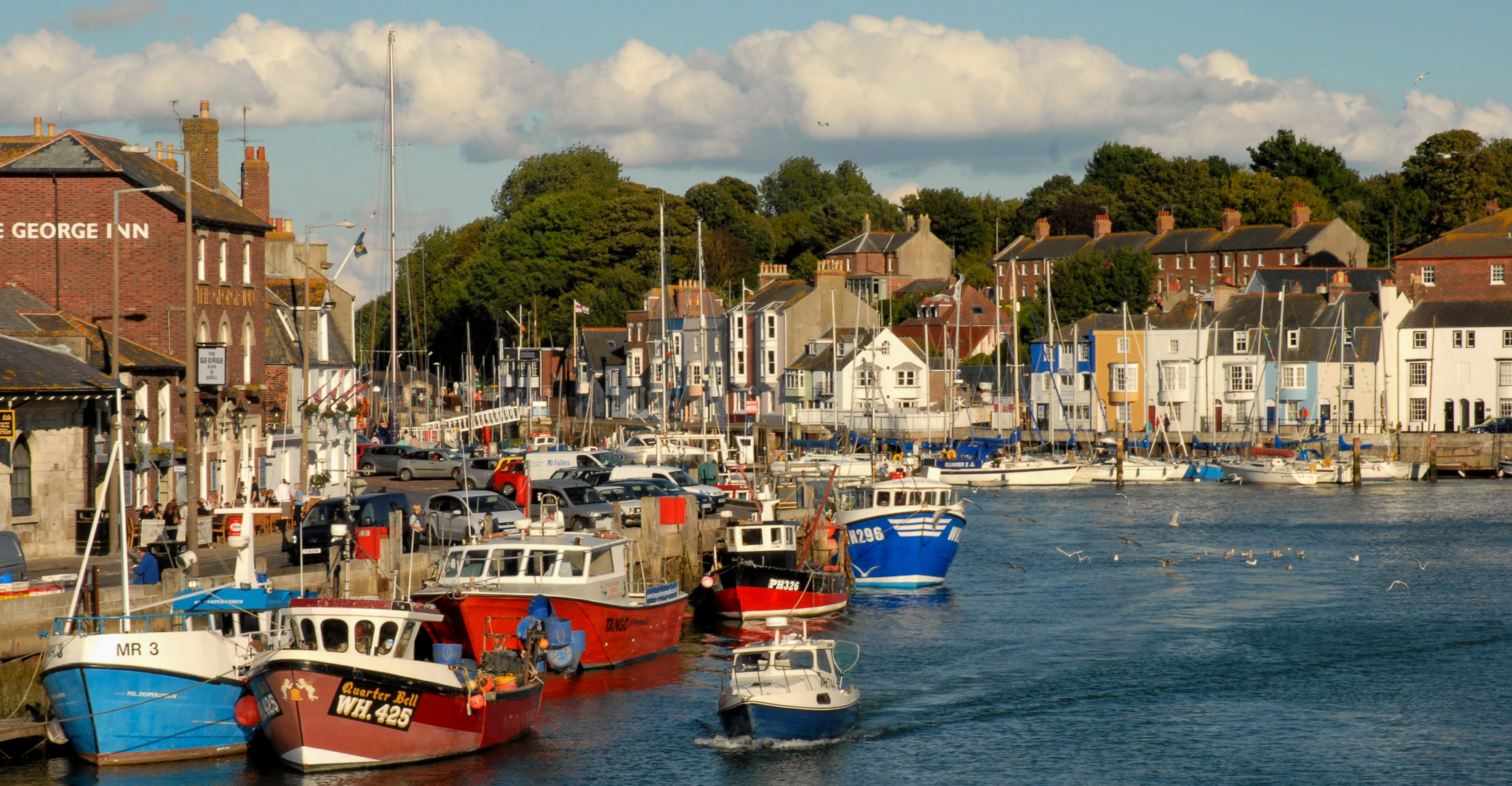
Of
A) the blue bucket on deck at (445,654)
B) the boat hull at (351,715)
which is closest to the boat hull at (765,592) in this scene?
the blue bucket on deck at (445,654)

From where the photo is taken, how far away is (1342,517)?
70.0 meters

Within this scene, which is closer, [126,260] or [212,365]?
[126,260]

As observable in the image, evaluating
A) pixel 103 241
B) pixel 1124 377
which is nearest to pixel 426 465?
pixel 103 241

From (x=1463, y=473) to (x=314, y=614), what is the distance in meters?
83.2

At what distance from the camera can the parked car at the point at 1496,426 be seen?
317ft

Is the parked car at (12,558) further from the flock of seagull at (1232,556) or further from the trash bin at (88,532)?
the flock of seagull at (1232,556)

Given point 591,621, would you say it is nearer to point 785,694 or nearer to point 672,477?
point 785,694

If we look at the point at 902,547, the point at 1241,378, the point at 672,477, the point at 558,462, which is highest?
the point at 1241,378

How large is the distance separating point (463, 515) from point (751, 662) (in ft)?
58.9

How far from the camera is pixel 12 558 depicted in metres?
30.1

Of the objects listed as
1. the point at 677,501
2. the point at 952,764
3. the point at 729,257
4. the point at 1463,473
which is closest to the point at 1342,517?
the point at 1463,473

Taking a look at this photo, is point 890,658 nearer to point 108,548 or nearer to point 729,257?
point 108,548

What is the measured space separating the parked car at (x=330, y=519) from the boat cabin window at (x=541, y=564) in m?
7.47

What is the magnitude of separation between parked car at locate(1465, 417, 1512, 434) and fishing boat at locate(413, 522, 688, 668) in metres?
77.0
